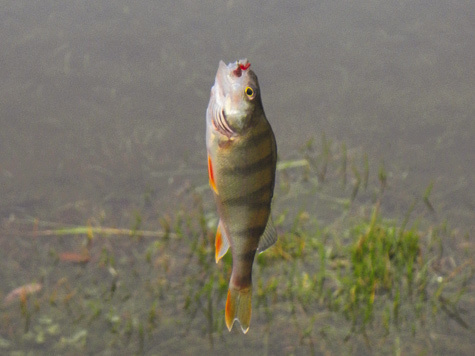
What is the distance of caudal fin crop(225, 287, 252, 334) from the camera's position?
1.66 metres

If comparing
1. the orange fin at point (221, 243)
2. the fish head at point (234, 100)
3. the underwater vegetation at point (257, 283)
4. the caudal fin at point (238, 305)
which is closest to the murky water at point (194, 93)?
the underwater vegetation at point (257, 283)

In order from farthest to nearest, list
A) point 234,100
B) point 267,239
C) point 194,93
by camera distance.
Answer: point 194,93 → point 267,239 → point 234,100

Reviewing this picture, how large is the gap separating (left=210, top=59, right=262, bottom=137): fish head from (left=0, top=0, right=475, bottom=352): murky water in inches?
123

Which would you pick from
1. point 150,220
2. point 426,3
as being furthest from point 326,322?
point 426,3

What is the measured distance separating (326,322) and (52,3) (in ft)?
16.5

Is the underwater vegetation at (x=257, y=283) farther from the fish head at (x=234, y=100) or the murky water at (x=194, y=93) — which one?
the fish head at (x=234, y=100)

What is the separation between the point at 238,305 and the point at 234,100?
0.52 metres

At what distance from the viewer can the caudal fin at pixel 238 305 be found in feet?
5.45

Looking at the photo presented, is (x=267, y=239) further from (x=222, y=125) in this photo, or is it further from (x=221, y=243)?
(x=222, y=125)

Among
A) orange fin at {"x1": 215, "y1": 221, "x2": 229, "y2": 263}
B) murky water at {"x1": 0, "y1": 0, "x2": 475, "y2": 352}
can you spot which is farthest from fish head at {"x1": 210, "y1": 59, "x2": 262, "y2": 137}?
murky water at {"x1": 0, "y1": 0, "x2": 475, "y2": 352}

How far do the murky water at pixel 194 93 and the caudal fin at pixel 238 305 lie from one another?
2.80 meters

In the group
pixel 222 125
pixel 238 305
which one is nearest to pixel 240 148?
pixel 222 125

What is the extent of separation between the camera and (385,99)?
6152 mm

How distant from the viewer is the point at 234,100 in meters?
1.41
